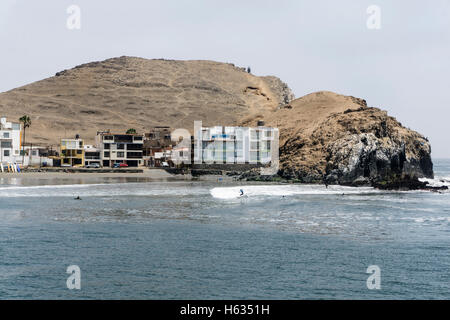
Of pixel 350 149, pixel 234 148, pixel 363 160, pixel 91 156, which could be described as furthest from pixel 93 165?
pixel 363 160

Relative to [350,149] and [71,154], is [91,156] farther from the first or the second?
[350,149]

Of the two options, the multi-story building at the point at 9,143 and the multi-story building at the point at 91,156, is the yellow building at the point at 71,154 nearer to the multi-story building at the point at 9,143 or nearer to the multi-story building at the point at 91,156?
the multi-story building at the point at 91,156

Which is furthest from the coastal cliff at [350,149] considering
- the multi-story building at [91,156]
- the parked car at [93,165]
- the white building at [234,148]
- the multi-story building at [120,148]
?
the multi-story building at [91,156]

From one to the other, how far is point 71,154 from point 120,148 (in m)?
12.4

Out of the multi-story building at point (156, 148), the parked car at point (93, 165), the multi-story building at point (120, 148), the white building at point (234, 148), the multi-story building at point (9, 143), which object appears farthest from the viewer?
the multi-story building at point (156, 148)

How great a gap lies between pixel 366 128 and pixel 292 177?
65.4 ft

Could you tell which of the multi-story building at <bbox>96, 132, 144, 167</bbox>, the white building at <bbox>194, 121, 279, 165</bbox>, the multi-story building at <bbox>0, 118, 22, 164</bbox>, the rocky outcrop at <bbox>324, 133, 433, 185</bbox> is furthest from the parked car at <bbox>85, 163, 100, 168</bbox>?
the rocky outcrop at <bbox>324, 133, 433, 185</bbox>

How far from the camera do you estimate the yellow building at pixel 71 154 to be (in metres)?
142

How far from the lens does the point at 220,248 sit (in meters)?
41.1

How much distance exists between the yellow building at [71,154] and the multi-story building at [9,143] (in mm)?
10723

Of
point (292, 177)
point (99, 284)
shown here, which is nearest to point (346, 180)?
point (292, 177)

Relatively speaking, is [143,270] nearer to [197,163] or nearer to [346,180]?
[346,180]

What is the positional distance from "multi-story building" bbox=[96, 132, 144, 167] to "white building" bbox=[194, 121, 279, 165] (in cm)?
1556

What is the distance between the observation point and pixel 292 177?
128500mm
